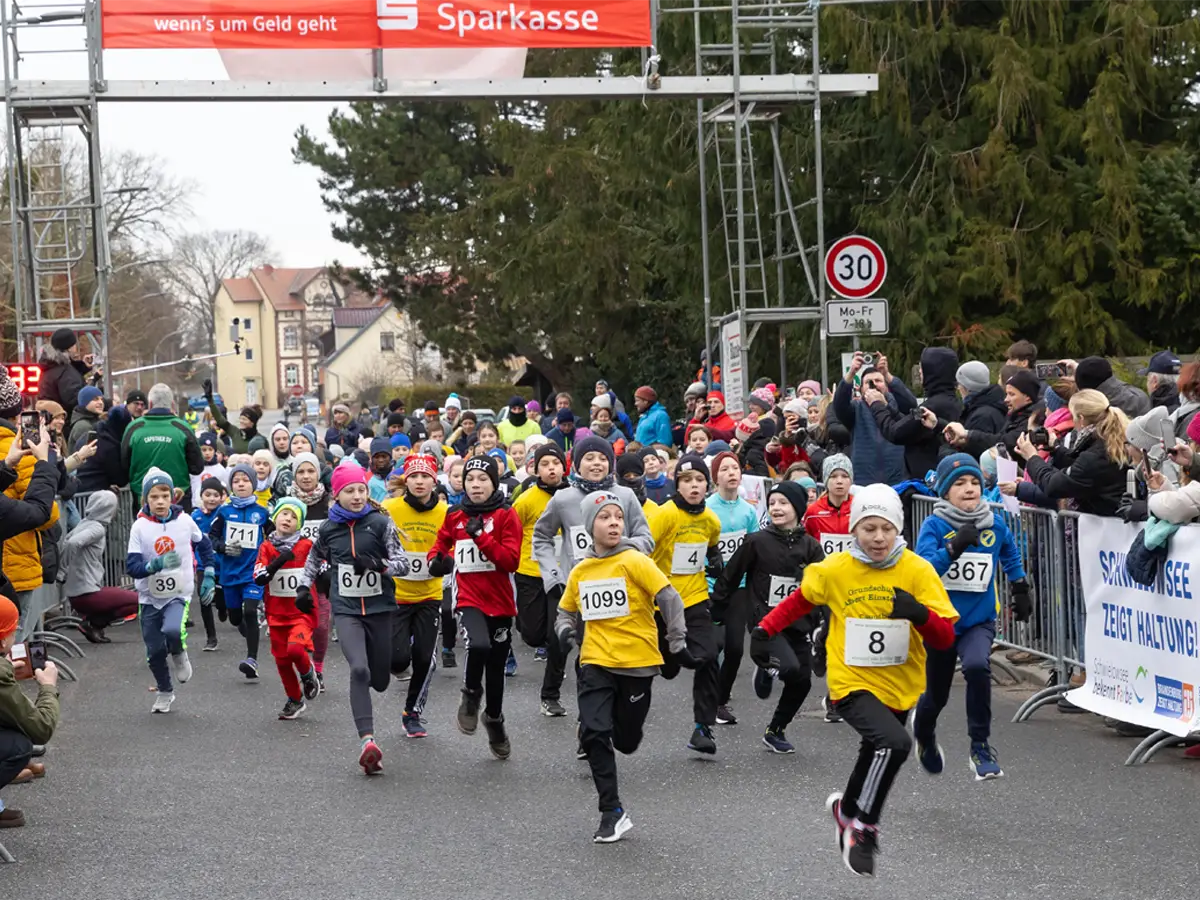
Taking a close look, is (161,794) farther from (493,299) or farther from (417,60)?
(493,299)

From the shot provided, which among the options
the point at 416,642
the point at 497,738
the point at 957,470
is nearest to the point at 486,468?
the point at 416,642

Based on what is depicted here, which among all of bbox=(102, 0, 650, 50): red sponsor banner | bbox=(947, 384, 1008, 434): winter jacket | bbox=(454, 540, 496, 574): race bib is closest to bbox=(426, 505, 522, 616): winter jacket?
bbox=(454, 540, 496, 574): race bib

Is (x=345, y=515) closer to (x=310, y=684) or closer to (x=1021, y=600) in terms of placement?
(x=310, y=684)

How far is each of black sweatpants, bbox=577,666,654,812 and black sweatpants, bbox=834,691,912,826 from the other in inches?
53.3

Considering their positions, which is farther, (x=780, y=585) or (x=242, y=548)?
(x=242, y=548)

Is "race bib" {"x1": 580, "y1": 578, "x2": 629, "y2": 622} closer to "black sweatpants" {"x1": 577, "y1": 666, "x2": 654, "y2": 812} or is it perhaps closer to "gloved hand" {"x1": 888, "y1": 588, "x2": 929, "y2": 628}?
"black sweatpants" {"x1": 577, "y1": 666, "x2": 654, "y2": 812}

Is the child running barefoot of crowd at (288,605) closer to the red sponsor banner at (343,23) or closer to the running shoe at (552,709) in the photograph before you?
the running shoe at (552,709)

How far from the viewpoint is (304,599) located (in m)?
10.9

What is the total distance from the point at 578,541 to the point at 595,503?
1.80 meters

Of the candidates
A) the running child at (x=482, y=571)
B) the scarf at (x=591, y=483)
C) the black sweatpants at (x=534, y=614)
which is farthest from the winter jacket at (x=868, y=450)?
the running child at (x=482, y=571)

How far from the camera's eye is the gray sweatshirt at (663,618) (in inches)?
362

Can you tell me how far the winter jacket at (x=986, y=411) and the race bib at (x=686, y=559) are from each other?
3.27 meters

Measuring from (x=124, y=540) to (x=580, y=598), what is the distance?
10925mm

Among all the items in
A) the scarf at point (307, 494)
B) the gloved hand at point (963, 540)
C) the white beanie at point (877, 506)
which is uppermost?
the white beanie at point (877, 506)
